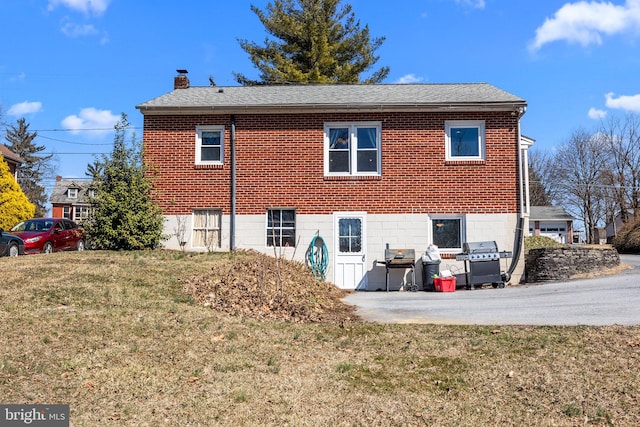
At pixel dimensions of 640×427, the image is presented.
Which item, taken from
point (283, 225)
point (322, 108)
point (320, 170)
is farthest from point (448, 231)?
point (322, 108)

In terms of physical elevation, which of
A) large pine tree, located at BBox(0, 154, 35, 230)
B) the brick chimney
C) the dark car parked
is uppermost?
the brick chimney

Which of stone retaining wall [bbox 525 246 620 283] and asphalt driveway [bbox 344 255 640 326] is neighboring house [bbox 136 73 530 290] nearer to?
stone retaining wall [bbox 525 246 620 283]

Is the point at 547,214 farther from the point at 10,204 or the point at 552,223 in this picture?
the point at 10,204

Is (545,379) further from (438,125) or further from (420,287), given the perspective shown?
(438,125)

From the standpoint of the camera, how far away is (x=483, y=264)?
1437 cm

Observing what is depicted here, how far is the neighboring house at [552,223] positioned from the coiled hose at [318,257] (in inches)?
1609

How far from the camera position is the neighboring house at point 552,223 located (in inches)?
1999

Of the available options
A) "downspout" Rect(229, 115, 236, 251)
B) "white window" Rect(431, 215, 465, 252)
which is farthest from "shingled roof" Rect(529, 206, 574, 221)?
"downspout" Rect(229, 115, 236, 251)

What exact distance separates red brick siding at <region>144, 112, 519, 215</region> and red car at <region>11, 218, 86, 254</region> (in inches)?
200

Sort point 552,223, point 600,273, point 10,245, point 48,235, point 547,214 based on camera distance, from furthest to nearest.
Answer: point 552,223 → point 547,214 → point 48,235 → point 10,245 → point 600,273

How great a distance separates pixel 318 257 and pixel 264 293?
17.8 ft

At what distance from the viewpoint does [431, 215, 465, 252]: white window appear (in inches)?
600

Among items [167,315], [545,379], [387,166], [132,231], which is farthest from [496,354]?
[132,231]

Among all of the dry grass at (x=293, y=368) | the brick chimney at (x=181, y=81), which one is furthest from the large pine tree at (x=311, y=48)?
the dry grass at (x=293, y=368)
